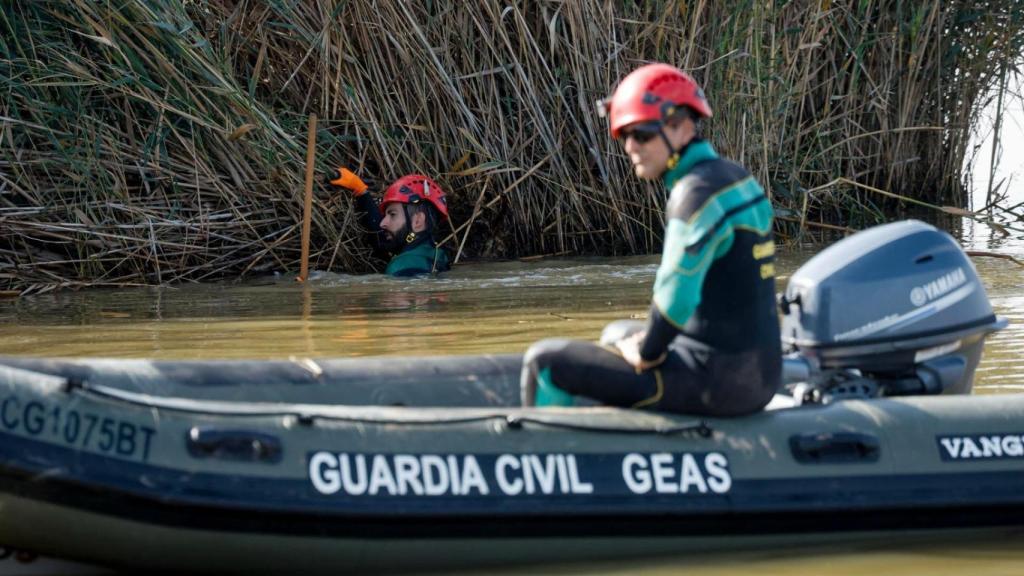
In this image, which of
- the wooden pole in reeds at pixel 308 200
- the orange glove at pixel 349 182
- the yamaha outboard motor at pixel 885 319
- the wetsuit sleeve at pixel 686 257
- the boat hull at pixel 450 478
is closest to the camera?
the boat hull at pixel 450 478

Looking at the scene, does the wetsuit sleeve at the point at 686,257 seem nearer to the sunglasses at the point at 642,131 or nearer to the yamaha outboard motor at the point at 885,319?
the sunglasses at the point at 642,131

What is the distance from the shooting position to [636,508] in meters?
3.53

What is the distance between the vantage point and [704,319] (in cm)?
365

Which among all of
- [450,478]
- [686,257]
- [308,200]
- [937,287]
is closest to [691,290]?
[686,257]

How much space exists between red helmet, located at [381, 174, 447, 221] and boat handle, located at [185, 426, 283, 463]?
16.9 ft

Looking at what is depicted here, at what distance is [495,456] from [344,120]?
5.52 metres

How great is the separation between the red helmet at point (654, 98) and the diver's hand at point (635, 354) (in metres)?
0.54

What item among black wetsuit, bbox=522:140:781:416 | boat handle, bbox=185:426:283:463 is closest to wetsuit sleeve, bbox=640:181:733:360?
black wetsuit, bbox=522:140:781:416

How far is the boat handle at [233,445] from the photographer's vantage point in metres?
3.31

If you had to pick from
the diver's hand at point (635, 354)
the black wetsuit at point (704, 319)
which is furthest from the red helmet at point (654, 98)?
the diver's hand at point (635, 354)

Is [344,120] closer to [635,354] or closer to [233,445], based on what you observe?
[635,354]

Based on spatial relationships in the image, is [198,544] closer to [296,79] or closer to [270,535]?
[270,535]

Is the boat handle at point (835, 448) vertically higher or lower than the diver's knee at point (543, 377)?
lower

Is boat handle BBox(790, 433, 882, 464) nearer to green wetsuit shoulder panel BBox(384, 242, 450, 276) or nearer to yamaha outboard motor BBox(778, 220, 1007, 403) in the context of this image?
yamaha outboard motor BBox(778, 220, 1007, 403)
